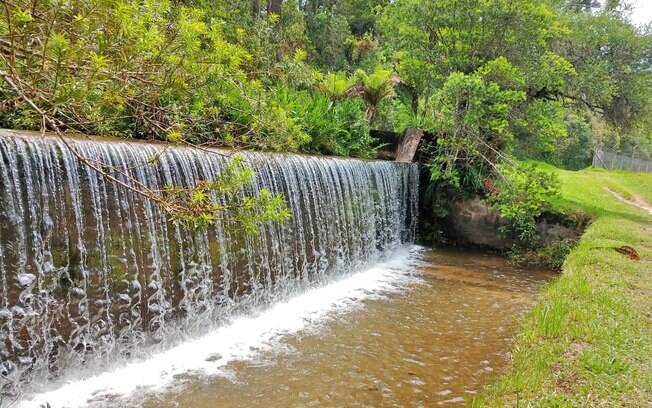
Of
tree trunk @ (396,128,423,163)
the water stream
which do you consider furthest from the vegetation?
the water stream

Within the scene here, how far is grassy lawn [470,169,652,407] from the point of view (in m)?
3.19

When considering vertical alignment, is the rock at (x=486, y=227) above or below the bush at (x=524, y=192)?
below

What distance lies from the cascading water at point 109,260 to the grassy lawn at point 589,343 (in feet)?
7.45

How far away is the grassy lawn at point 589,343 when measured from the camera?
319cm

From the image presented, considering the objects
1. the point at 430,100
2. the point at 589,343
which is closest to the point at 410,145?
the point at 430,100

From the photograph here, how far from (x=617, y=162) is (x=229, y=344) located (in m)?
36.0

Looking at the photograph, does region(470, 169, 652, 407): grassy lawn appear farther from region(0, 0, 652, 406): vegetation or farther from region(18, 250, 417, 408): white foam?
region(18, 250, 417, 408): white foam

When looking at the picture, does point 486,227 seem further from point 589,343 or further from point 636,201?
point 636,201

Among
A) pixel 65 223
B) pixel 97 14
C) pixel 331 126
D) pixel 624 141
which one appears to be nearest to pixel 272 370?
pixel 65 223

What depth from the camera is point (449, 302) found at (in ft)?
23.4

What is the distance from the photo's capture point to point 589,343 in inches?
155

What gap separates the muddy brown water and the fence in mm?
29050

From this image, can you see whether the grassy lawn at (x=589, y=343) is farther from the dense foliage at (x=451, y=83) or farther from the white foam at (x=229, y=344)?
the dense foliage at (x=451, y=83)

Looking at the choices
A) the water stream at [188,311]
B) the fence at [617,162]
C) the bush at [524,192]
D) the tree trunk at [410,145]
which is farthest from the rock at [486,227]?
the fence at [617,162]
